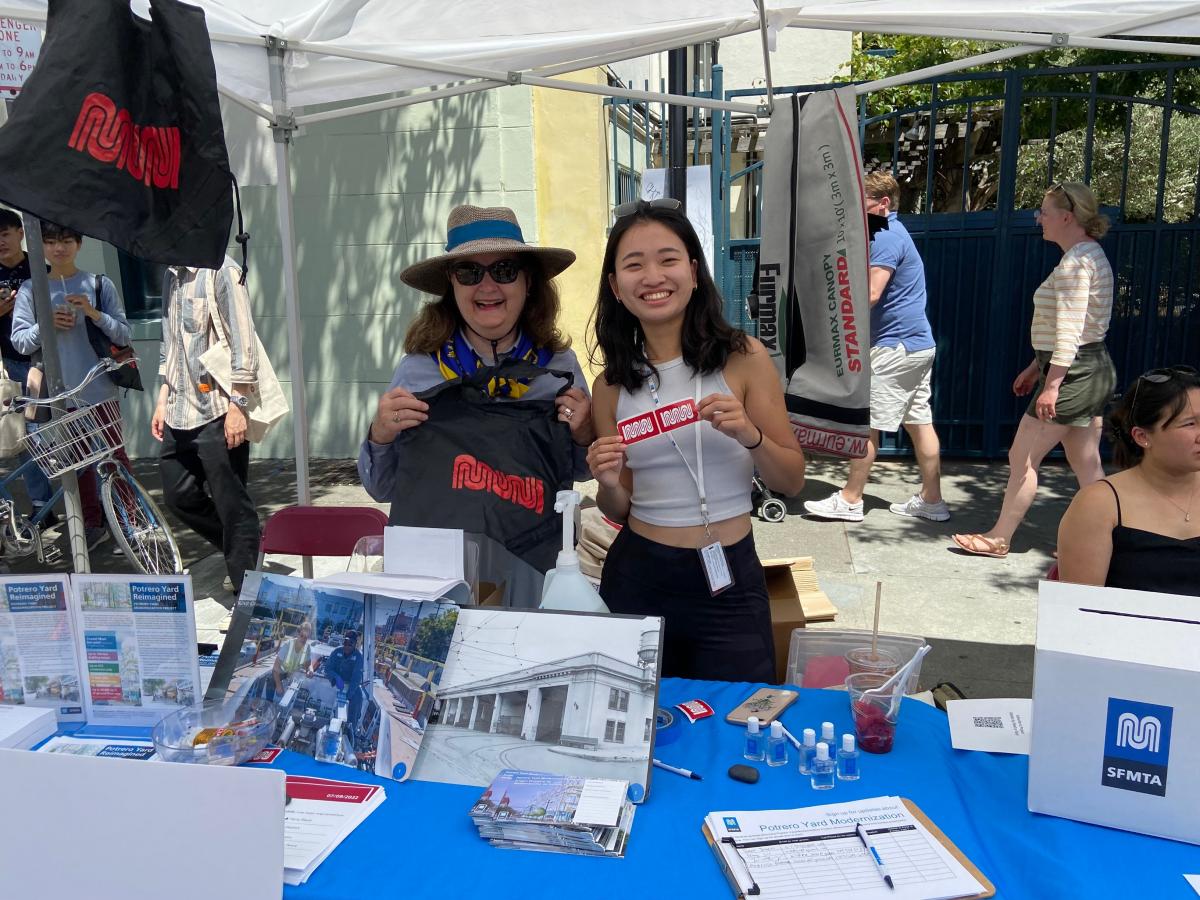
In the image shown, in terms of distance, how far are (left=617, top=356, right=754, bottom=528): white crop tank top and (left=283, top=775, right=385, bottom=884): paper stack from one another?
1.00 meters

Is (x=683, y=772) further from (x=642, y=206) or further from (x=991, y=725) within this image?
(x=642, y=206)

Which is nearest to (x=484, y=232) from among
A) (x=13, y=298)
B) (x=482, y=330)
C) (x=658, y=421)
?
(x=482, y=330)

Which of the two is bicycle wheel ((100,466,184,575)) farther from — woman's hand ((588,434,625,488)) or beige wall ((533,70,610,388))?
woman's hand ((588,434,625,488))

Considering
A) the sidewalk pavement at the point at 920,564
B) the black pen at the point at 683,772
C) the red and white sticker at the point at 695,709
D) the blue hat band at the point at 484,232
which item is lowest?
the sidewalk pavement at the point at 920,564

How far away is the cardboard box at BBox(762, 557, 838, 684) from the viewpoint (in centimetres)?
303

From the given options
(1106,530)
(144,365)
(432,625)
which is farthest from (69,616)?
(144,365)

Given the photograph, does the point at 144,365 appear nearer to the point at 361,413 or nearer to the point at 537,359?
the point at 361,413

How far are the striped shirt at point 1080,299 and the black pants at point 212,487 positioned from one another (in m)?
4.12

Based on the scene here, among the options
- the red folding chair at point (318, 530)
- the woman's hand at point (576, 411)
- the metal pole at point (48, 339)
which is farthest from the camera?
the red folding chair at point (318, 530)

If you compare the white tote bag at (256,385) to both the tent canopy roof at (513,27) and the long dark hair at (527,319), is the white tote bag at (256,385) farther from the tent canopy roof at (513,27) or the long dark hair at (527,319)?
the long dark hair at (527,319)

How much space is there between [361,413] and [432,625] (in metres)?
6.08

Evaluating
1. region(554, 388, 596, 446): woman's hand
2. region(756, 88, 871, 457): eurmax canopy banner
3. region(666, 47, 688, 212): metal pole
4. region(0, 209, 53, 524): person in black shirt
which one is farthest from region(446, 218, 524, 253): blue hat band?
region(0, 209, 53, 524): person in black shirt

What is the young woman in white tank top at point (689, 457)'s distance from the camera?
7.17 ft

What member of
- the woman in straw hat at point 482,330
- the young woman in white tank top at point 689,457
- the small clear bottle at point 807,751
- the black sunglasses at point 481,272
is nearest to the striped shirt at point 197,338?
the woman in straw hat at point 482,330
